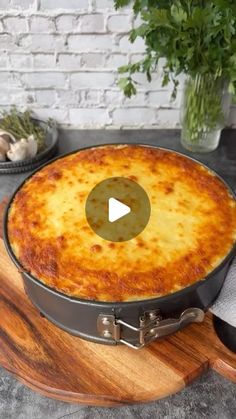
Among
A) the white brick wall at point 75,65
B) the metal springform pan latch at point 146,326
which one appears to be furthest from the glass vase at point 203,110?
the metal springform pan latch at point 146,326

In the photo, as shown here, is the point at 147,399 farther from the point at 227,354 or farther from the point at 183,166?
the point at 183,166

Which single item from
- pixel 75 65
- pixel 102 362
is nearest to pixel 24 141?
pixel 75 65

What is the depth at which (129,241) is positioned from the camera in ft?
3.02

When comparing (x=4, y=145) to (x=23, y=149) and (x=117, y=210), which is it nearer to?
(x=23, y=149)

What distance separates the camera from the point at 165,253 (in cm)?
90

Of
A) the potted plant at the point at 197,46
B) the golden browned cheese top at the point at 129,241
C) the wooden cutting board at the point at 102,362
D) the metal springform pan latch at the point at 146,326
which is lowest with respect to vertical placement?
the wooden cutting board at the point at 102,362

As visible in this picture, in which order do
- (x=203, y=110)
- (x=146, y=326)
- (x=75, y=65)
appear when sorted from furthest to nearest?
1. (x=75, y=65)
2. (x=203, y=110)
3. (x=146, y=326)

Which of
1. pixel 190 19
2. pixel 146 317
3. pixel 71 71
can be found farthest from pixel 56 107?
pixel 146 317

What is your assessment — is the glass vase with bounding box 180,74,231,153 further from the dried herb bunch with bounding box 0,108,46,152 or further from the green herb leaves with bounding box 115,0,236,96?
the dried herb bunch with bounding box 0,108,46,152

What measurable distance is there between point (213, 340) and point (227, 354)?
42mm

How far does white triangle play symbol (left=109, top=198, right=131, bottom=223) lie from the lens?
974 mm
